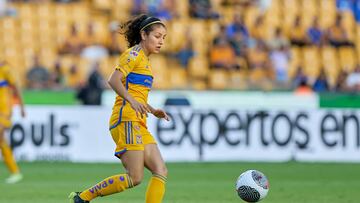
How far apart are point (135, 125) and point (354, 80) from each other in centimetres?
1592

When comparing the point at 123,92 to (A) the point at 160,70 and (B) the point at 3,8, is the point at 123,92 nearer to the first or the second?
(A) the point at 160,70

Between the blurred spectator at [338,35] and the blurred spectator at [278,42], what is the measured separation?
1228 mm

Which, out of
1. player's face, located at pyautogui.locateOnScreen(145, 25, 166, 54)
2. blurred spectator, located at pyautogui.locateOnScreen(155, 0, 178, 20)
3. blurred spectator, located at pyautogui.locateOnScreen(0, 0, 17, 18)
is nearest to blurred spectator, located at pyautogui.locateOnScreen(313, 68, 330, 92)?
blurred spectator, located at pyautogui.locateOnScreen(155, 0, 178, 20)

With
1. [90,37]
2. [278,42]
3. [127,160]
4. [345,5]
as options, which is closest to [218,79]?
[278,42]

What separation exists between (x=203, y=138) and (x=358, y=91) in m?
5.30

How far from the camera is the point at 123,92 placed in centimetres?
800

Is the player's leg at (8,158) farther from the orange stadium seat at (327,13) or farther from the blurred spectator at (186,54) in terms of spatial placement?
the orange stadium seat at (327,13)

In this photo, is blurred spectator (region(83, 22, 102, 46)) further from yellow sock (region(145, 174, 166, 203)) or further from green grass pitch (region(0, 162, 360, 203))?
yellow sock (region(145, 174, 166, 203))

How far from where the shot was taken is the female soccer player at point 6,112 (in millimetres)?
14484

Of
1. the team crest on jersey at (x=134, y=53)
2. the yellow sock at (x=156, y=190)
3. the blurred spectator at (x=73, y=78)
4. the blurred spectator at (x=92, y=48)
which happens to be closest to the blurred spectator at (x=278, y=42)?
the blurred spectator at (x=92, y=48)

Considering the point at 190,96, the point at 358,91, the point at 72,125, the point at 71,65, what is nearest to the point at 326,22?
the point at 358,91

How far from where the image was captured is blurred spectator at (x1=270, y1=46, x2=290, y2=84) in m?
23.4

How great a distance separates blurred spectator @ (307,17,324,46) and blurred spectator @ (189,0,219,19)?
248 centimetres

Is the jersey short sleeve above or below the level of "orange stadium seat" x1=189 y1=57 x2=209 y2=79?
above
